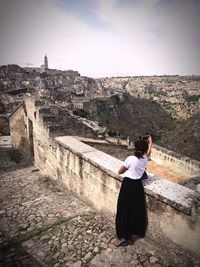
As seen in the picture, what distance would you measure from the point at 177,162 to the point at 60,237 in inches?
193

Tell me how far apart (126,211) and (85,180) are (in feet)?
4.19

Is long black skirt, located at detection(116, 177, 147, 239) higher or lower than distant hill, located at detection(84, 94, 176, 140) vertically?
higher

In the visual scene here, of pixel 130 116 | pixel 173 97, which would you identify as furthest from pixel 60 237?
pixel 173 97

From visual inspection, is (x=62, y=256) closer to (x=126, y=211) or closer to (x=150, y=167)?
(x=126, y=211)

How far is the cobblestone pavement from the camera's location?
110 inches

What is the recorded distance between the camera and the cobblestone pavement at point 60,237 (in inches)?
110

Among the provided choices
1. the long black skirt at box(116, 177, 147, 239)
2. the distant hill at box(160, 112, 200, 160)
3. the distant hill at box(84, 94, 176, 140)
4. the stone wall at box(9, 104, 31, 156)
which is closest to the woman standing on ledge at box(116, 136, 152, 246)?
the long black skirt at box(116, 177, 147, 239)

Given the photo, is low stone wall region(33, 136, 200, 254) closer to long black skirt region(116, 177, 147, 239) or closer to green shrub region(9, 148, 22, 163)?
long black skirt region(116, 177, 147, 239)

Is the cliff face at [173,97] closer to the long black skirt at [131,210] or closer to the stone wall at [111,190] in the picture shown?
the stone wall at [111,190]

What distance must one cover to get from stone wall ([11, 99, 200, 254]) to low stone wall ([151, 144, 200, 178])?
376cm

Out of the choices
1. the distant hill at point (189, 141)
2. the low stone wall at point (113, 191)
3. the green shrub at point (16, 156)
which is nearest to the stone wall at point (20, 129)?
the green shrub at point (16, 156)

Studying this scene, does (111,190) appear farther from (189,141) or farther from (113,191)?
(189,141)

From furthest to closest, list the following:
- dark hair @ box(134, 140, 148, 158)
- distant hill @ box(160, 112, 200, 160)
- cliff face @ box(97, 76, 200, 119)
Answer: cliff face @ box(97, 76, 200, 119), distant hill @ box(160, 112, 200, 160), dark hair @ box(134, 140, 148, 158)

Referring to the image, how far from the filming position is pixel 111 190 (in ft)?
11.1
